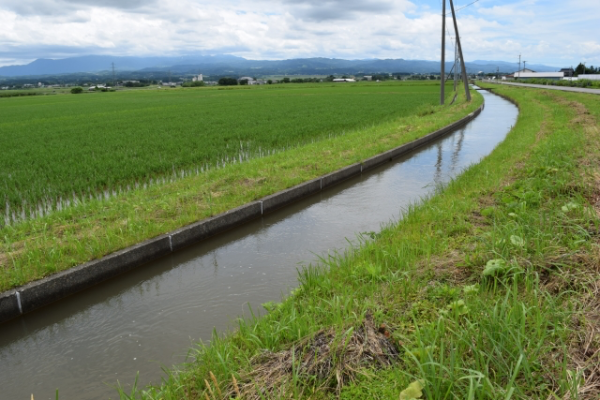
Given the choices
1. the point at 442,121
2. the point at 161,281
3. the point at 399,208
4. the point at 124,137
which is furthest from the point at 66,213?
the point at 442,121

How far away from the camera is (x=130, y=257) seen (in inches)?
196

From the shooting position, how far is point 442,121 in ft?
56.7

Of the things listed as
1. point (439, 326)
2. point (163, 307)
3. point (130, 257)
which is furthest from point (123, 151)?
point (439, 326)

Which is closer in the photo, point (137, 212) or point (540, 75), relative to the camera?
point (137, 212)

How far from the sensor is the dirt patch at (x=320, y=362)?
2.41 metres

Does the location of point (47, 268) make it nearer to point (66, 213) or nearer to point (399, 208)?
point (66, 213)

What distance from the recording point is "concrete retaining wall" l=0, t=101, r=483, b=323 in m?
4.12

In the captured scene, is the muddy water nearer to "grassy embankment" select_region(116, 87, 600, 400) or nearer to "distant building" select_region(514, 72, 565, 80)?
"grassy embankment" select_region(116, 87, 600, 400)

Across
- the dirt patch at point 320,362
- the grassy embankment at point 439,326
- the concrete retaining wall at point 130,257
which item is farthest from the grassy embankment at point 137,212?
the dirt patch at point 320,362

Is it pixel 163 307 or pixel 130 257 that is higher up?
pixel 130 257

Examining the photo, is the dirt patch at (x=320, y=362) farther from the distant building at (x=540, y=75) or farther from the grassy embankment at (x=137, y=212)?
the distant building at (x=540, y=75)

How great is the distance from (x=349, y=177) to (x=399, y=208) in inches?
96.0

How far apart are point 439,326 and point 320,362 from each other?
0.77 meters

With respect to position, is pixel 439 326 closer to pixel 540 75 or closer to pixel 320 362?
pixel 320 362
